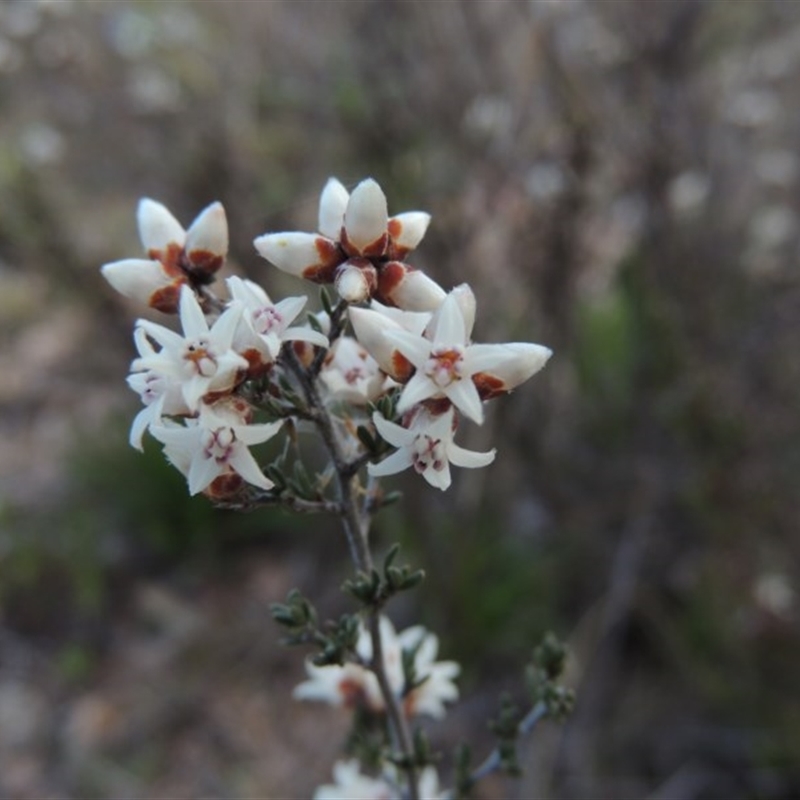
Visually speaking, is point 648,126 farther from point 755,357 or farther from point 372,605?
point 372,605

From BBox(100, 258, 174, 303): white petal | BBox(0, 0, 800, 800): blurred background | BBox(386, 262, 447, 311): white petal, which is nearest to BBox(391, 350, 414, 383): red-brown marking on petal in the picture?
BBox(386, 262, 447, 311): white petal

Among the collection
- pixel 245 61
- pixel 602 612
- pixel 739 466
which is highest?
pixel 245 61

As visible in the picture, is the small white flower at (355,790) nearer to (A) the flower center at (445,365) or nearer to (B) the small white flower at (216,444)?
(B) the small white flower at (216,444)

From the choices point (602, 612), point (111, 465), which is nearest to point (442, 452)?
point (602, 612)

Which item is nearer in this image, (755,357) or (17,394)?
(755,357)

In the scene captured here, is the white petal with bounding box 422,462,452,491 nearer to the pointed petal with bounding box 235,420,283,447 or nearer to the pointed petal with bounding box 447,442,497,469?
the pointed petal with bounding box 447,442,497,469

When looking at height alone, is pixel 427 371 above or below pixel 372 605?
above
